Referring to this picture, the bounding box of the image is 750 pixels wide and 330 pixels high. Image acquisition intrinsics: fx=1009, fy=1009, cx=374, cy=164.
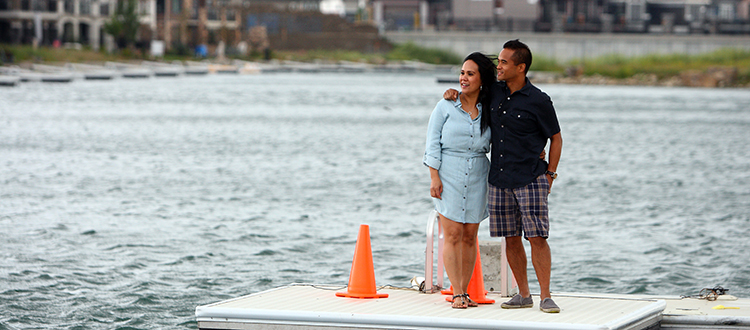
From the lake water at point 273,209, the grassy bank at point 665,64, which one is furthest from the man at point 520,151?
the grassy bank at point 665,64

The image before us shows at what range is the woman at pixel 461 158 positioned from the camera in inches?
283

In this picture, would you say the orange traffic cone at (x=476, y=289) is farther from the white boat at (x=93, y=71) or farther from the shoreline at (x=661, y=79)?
the shoreline at (x=661, y=79)

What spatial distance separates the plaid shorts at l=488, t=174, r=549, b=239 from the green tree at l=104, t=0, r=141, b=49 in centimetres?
9231

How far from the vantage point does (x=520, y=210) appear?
7.13 metres

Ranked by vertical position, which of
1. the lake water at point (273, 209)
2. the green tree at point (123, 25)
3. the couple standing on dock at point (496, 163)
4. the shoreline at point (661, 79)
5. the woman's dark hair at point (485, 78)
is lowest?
the lake water at point (273, 209)

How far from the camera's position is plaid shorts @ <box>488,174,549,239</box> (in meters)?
7.09

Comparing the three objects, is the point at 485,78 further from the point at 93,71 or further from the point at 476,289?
the point at 93,71

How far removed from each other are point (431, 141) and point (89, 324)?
171 inches

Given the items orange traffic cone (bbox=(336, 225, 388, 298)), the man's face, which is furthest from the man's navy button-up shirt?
orange traffic cone (bbox=(336, 225, 388, 298))

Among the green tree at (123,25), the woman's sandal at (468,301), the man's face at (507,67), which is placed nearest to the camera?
the man's face at (507,67)

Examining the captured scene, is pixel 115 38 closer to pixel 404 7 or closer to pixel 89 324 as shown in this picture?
pixel 404 7

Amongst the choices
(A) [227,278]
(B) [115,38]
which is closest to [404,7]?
(B) [115,38]

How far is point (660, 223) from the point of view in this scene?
1711cm

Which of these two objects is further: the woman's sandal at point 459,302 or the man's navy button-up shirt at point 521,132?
the woman's sandal at point 459,302
